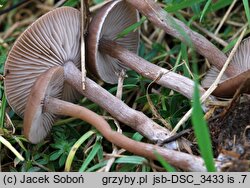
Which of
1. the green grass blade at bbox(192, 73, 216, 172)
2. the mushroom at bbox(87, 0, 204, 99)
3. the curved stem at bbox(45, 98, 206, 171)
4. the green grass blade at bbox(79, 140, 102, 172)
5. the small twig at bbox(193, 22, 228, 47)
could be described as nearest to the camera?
the green grass blade at bbox(192, 73, 216, 172)

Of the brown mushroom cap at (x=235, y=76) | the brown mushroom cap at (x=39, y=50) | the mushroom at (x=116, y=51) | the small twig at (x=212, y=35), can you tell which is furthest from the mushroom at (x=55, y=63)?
the small twig at (x=212, y=35)

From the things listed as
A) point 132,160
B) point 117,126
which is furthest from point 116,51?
point 132,160

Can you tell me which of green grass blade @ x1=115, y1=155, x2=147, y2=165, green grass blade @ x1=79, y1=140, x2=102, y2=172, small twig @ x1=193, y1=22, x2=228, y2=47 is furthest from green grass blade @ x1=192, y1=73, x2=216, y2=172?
small twig @ x1=193, y1=22, x2=228, y2=47

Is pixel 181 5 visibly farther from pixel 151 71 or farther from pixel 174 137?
pixel 174 137

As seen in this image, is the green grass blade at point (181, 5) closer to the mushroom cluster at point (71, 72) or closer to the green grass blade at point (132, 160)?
the mushroom cluster at point (71, 72)

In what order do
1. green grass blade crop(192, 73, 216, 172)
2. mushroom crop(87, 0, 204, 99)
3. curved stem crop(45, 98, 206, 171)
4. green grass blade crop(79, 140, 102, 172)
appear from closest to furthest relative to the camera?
green grass blade crop(192, 73, 216, 172)
curved stem crop(45, 98, 206, 171)
green grass blade crop(79, 140, 102, 172)
mushroom crop(87, 0, 204, 99)

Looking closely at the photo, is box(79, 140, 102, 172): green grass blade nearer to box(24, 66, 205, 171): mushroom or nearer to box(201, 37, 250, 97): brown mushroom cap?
box(24, 66, 205, 171): mushroom
